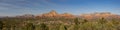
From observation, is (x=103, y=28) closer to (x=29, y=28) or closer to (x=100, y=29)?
(x=100, y=29)

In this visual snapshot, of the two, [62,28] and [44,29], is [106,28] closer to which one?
[62,28]

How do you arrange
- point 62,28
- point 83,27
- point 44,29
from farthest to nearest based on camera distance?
point 83,27, point 44,29, point 62,28

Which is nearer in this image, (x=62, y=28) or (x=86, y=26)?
(x=62, y=28)

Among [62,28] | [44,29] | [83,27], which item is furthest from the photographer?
[83,27]

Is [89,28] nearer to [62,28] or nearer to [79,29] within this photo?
[79,29]

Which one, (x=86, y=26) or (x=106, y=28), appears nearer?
(x=106, y=28)

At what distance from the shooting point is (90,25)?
71.1 metres

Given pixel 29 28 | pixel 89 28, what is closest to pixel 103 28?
pixel 89 28

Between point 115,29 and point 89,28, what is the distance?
36.7 ft

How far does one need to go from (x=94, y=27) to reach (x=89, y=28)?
65.2 inches

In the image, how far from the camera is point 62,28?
58000 millimetres

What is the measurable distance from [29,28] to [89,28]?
20873 mm

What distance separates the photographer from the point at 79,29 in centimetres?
6338

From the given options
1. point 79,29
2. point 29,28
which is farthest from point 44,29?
point 79,29
